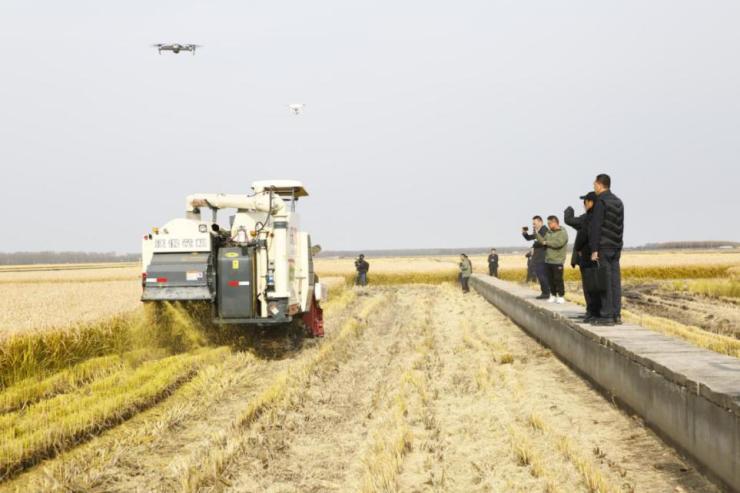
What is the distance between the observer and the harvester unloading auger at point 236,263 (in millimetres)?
11477

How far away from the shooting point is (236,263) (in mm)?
11609

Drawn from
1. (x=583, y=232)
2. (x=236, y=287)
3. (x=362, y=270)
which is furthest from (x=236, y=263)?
(x=362, y=270)

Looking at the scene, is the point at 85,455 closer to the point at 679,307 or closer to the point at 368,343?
the point at 368,343

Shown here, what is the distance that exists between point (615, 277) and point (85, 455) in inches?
289

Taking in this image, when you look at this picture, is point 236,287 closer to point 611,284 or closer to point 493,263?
point 611,284

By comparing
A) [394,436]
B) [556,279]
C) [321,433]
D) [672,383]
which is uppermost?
[556,279]

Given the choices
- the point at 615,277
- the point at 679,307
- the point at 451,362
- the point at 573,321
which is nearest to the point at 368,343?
the point at 451,362

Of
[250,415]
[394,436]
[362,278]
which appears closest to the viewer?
[394,436]

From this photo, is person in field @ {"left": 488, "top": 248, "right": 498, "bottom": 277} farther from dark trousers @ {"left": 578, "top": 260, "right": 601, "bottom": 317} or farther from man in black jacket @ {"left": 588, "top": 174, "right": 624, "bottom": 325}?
man in black jacket @ {"left": 588, "top": 174, "right": 624, "bottom": 325}

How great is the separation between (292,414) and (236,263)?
4.48 metres

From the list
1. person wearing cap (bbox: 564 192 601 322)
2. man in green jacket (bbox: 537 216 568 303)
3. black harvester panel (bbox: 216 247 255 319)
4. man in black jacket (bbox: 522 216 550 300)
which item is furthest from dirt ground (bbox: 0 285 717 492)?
man in black jacket (bbox: 522 216 550 300)

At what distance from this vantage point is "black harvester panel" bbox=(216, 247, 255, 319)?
11.6 m

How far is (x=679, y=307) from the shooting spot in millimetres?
20906

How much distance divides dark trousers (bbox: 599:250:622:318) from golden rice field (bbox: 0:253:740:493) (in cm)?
120
